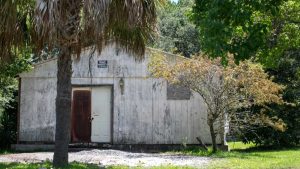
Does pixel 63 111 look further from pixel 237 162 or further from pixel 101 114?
pixel 101 114

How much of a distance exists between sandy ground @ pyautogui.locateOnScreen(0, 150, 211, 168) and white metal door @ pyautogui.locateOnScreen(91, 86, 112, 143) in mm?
2198

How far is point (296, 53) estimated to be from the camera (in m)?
23.2

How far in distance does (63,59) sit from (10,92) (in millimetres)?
8417

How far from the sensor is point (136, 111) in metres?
20.0

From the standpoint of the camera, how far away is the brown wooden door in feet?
66.3

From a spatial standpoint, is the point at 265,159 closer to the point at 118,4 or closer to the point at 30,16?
the point at 118,4

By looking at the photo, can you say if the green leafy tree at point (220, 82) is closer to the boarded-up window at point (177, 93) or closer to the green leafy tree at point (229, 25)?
the boarded-up window at point (177, 93)

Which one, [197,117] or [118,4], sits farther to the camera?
[197,117]

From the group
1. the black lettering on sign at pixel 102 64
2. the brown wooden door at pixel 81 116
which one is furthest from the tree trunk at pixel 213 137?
the brown wooden door at pixel 81 116

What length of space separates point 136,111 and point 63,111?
7.33m

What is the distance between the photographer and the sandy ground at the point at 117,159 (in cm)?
1471

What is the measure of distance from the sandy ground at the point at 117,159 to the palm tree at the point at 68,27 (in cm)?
232

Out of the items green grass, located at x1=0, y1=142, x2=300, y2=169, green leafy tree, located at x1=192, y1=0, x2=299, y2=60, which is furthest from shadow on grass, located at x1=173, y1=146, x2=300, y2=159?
green leafy tree, located at x1=192, y1=0, x2=299, y2=60

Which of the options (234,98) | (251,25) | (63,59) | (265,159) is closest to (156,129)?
(234,98)
